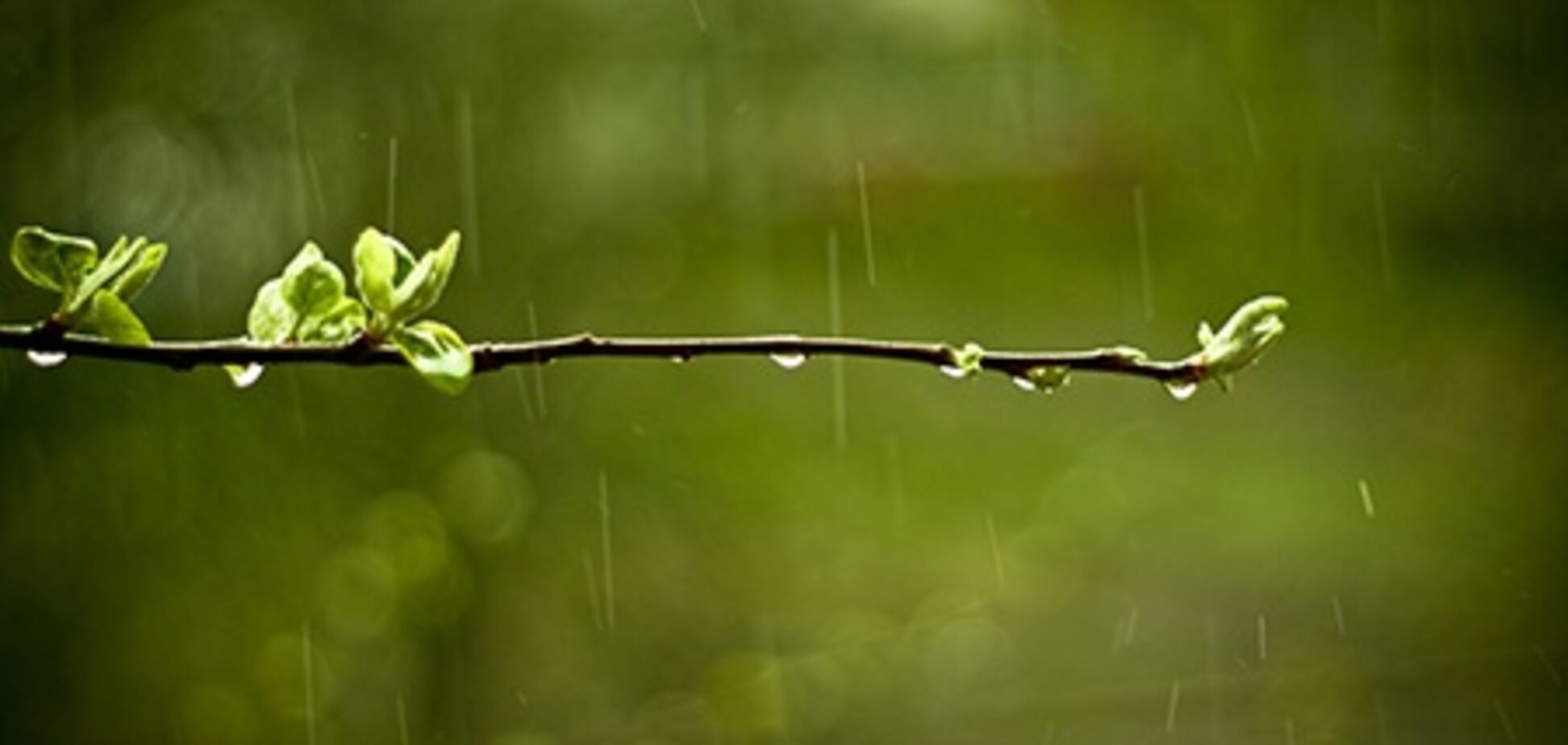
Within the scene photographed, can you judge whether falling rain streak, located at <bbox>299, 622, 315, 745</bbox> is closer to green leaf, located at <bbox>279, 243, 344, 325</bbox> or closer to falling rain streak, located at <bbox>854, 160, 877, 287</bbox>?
falling rain streak, located at <bbox>854, 160, 877, 287</bbox>

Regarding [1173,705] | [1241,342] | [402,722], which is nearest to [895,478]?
[1173,705]

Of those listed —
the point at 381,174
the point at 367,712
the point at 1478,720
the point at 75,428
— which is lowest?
the point at 1478,720

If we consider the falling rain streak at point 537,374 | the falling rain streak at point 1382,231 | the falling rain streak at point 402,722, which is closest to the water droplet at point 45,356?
the falling rain streak at point 537,374

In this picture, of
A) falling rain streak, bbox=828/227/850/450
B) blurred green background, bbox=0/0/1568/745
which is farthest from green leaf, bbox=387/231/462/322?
falling rain streak, bbox=828/227/850/450

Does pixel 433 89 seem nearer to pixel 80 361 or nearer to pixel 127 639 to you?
pixel 80 361

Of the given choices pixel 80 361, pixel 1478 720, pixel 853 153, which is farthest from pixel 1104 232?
pixel 80 361

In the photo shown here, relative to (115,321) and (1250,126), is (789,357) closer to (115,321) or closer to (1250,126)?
(115,321)
